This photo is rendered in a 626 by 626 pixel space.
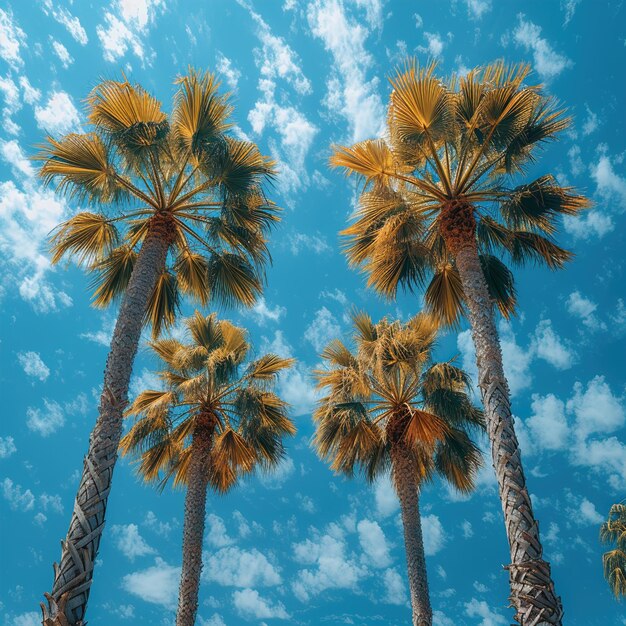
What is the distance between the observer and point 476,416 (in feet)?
48.9

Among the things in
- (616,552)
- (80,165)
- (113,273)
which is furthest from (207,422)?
(616,552)

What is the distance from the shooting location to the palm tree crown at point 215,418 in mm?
14375

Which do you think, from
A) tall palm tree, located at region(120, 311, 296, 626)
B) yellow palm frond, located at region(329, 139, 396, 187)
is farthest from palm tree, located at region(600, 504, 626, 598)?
yellow palm frond, located at region(329, 139, 396, 187)

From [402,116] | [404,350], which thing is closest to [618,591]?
[404,350]

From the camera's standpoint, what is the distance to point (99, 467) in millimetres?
7363

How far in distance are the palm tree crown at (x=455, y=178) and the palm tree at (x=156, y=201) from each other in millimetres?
2276

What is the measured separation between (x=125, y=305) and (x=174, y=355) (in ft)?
23.0

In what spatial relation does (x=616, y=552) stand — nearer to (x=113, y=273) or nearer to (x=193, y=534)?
(x=193, y=534)

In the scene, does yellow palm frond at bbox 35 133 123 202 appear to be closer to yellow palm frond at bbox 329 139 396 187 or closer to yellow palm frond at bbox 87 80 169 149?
yellow palm frond at bbox 87 80 169 149

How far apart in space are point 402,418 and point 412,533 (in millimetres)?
2807

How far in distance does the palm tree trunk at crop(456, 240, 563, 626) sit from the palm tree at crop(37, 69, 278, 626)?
4.48 metres

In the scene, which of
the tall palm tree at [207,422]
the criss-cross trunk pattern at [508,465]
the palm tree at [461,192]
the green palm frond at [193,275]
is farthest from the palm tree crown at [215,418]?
the criss-cross trunk pattern at [508,465]

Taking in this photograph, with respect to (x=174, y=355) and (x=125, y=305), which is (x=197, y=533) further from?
(x=125, y=305)

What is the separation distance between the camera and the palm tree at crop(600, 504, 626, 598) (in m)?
22.5
